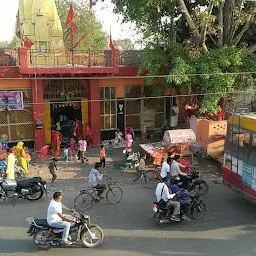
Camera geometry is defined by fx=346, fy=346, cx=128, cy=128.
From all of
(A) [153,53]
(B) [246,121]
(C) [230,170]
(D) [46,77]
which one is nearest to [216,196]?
(C) [230,170]

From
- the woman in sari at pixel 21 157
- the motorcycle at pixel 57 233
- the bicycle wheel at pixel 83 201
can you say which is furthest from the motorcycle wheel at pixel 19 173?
the motorcycle at pixel 57 233

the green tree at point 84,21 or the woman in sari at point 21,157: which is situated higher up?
the green tree at point 84,21

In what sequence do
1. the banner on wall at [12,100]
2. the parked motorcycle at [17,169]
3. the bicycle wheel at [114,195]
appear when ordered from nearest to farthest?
the bicycle wheel at [114,195] < the parked motorcycle at [17,169] < the banner on wall at [12,100]

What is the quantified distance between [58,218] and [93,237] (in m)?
1.01

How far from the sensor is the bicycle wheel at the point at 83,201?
10664 millimetres

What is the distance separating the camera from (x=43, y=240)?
8.12m

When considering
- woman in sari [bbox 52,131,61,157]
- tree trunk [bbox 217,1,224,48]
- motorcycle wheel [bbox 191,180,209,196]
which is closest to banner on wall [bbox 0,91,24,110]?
woman in sari [bbox 52,131,61,157]

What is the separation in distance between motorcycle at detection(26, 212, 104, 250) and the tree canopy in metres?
7.78

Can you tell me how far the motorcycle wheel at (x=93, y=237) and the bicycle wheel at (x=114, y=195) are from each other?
273 cm

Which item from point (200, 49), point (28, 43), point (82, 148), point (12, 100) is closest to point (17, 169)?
point (82, 148)

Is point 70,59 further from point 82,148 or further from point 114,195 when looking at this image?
point 114,195

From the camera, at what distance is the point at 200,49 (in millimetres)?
14984

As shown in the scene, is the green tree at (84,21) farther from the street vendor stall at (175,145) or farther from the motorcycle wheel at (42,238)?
the motorcycle wheel at (42,238)

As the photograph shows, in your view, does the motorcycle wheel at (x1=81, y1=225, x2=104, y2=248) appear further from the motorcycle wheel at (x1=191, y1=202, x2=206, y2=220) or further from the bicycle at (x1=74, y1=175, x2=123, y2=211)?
the motorcycle wheel at (x1=191, y1=202, x2=206, y2=220)
